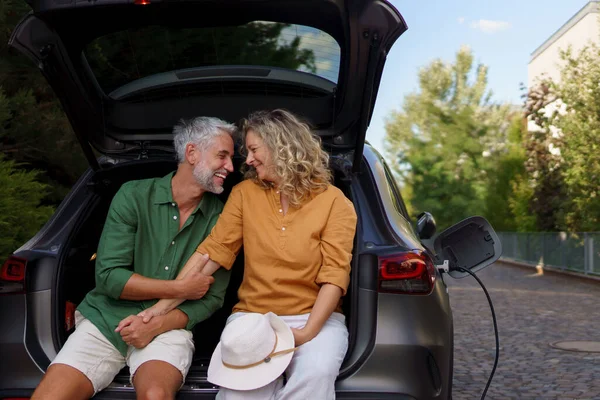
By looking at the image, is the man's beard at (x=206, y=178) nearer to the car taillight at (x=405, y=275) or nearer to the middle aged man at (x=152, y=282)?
the middle aged man at (x=152, y=282)

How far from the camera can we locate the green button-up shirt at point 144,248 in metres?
3.67

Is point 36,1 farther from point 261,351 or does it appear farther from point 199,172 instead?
point 261,351

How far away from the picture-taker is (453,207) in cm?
5012

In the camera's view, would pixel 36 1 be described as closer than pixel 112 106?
Yes

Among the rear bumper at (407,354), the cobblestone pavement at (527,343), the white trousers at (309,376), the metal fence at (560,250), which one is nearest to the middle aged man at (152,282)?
the white trousers at (309,376)

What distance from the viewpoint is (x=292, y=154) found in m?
3.60

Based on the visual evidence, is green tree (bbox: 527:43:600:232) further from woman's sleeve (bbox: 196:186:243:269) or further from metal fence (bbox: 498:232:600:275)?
woman's sleeve (bbox: 196:186:243:269)

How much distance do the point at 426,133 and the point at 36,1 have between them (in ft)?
161

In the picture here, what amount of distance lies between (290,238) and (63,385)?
1.03m

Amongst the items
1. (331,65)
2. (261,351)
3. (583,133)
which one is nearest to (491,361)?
(331,65)

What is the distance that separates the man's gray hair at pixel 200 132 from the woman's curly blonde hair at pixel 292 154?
0.17 metres

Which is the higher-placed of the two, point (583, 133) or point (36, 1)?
point (583, 133)

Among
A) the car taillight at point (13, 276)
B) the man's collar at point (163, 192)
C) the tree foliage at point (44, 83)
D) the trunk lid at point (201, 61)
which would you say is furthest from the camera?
the tree foliage at point (44, 83)

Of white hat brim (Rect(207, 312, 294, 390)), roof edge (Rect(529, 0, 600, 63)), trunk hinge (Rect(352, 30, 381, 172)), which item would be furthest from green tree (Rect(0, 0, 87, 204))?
roof edge (Rect(529, 0, 600, 63))
